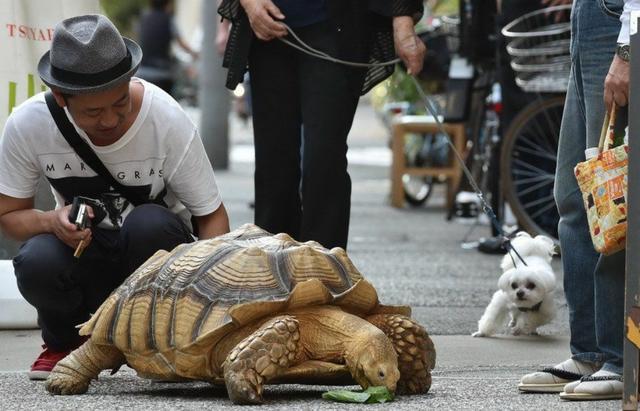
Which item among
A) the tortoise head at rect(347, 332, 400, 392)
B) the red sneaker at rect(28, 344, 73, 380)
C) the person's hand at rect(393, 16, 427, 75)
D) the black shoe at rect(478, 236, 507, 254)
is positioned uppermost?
the person's hand at rect(393, 16, 427, 75)

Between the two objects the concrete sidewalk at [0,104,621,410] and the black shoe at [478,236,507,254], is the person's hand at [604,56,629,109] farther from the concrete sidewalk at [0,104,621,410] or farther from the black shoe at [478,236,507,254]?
the black shoe at [478,236,507,254]

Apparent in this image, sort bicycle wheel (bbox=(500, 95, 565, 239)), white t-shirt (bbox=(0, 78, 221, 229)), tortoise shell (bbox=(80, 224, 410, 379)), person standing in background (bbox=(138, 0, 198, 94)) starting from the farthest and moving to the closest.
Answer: person standing in background (bbox=(138, 0, 198, 94)) < bicycle wheel (bbox=(500, 95, 565, 239)) < white t-shirt (bbox=(0, 78, 221, 229)) < tortoise shell (bbox=(80, 224, 410, 379))

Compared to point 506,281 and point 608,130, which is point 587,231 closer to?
point 608,130

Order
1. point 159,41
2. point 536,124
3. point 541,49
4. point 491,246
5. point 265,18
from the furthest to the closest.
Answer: point 159,41 < point 491,246 < point 536,124 < point 541,49 < point 265,18

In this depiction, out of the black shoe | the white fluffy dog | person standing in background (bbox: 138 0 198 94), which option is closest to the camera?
the white fluffy dog

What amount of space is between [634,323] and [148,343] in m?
1.45

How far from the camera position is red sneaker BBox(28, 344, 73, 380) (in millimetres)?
5156

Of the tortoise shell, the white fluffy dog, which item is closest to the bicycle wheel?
the white fluffy dog

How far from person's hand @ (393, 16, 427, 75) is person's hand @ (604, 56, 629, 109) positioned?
54.1 inches

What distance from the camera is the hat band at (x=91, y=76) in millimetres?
4816

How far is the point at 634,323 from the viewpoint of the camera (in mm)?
4055

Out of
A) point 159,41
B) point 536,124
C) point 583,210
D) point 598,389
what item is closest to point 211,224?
point 583,210

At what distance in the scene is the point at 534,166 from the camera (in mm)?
9508

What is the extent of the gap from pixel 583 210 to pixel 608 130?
0.49 meters
